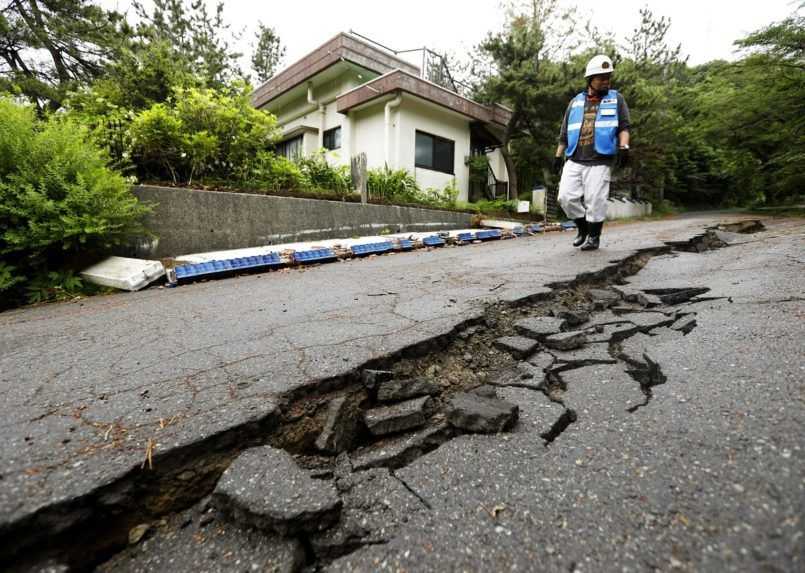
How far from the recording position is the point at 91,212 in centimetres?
390

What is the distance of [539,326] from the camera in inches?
84.4

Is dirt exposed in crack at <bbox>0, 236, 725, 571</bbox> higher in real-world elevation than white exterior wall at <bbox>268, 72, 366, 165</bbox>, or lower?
lower

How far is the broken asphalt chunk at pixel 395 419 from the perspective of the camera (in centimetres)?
132

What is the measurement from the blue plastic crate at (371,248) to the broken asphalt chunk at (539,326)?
3.67 meters

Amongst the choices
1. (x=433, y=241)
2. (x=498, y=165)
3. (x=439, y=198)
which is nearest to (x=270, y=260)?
(x=433, y=241)

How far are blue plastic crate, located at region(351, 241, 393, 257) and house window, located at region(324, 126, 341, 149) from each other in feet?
28.3

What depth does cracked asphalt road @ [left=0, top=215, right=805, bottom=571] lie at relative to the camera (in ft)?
2.73

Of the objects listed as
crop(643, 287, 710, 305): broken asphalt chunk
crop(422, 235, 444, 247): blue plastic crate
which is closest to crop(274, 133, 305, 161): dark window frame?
crop(422, 235, 444, 247): blue plastic crate

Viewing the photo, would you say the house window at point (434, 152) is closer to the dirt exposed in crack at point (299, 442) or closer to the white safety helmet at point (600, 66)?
the white safety helmet at point (600, 66)

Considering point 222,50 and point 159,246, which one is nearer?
point 159,246

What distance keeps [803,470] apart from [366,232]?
23.0 ft

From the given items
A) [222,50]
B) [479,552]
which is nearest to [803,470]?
[479,552]

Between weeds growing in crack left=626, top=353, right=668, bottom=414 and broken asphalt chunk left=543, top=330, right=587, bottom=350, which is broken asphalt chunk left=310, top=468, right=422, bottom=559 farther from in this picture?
broken asphalt chunk left=543, top=330, right=587, bottom=350

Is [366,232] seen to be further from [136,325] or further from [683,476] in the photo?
[683,476]
